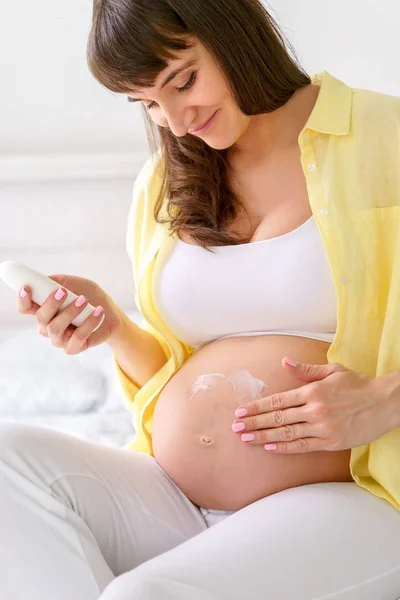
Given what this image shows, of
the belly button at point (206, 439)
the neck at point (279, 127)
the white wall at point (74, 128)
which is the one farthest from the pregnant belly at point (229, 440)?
the white wall at point (74, 128)

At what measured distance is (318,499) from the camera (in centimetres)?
108

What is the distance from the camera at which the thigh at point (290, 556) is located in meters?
0.93

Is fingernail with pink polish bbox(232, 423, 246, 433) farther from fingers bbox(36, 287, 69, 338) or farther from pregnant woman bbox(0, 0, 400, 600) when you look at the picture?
fingers bbox(36, 287, 69, 338)

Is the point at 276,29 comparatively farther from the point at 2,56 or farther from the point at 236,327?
the point at 2,56

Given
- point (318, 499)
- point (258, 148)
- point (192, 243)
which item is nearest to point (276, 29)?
point (258, 148)

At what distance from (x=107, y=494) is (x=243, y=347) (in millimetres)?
281

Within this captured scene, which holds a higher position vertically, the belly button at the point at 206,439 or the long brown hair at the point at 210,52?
the long brown hair at the point at 210,52

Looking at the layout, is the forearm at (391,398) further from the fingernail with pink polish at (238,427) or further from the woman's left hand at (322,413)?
the fingernail with pink polish at (238,427)

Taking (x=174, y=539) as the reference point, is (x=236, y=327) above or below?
above

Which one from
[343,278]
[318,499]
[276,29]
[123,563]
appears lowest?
[123,563]

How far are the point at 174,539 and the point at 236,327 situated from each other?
0.32 m

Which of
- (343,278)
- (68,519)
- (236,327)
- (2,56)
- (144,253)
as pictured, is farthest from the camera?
(2,56)

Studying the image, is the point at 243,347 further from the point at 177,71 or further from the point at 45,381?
the point at 45,381

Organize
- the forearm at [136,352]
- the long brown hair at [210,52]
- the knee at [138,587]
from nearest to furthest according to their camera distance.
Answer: the knee at [138,587] → the long brown hair at [210,52] → the forearm at [136,352]
